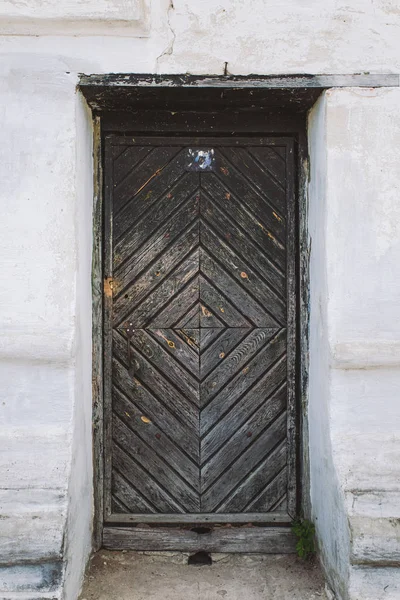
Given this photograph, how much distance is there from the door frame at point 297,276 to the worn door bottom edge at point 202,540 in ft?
0.10

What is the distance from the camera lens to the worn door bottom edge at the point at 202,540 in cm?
314

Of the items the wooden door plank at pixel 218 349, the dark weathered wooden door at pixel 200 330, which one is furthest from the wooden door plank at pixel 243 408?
the wooden door plank at pixel 218 349

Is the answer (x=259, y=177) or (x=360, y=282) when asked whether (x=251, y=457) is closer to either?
(x=360, y=282)

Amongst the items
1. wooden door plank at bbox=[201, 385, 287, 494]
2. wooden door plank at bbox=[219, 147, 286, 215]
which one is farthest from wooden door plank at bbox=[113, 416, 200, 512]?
wooden door plank at bbox=[219, 147, 286, 215]

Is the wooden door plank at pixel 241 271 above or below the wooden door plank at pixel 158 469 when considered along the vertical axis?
above

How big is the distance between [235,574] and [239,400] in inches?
35.7

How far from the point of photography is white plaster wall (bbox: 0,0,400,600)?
273 cm

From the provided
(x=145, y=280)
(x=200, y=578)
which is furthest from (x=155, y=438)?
(x=145, y=280)

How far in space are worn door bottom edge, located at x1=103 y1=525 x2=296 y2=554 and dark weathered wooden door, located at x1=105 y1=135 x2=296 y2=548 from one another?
70mm

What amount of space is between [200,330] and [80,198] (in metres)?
0.98

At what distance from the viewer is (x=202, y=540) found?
314cm

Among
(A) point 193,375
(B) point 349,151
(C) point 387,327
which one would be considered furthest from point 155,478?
(B) point 349,151

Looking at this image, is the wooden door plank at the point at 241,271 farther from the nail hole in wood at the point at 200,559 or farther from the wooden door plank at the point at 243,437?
the nail hole in wood at the point at 200,559

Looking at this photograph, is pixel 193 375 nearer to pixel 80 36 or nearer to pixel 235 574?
pixel 235 574
